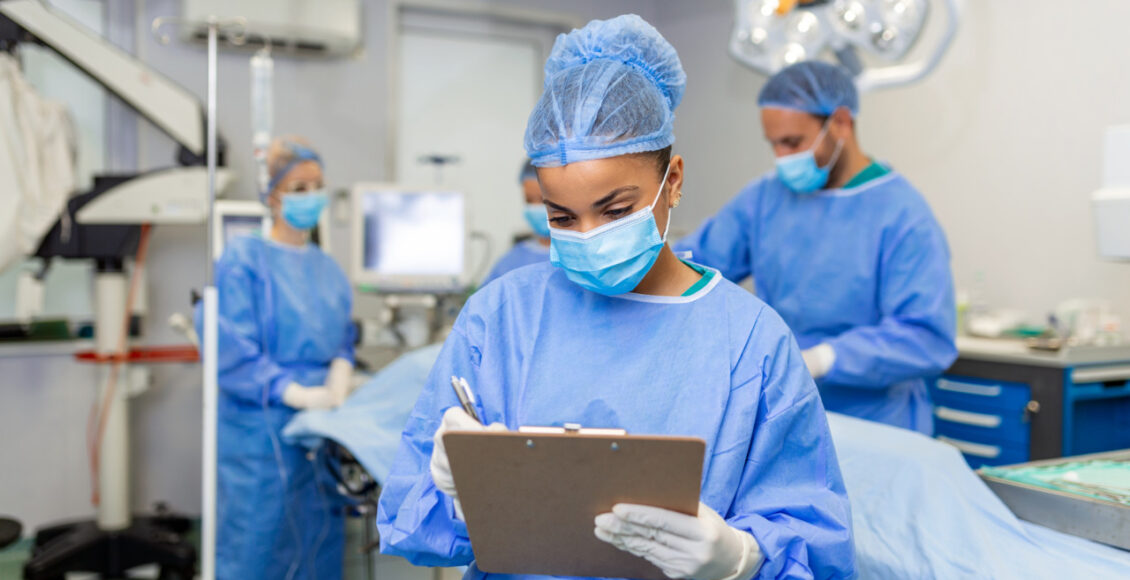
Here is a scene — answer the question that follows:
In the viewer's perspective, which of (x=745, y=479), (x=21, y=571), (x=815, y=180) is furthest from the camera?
(x=21, y=571)

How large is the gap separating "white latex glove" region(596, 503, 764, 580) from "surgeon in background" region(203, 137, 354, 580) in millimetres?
1649

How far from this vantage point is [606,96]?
1021mm

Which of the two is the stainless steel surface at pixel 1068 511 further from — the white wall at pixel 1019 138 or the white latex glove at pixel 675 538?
the white wall at pixel 1019 138

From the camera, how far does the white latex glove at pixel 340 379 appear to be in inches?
96.0

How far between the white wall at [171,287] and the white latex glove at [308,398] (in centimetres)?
158

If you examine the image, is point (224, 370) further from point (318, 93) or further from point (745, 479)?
point (318, 93)

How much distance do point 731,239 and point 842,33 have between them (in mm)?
925

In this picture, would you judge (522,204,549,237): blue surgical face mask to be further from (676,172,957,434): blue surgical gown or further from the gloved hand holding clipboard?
the gloved hand holding clipboard

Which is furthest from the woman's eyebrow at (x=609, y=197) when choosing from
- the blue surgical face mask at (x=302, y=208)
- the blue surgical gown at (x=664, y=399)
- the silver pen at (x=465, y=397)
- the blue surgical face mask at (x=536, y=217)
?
the blue surgical face mask at (x=536, y=217)

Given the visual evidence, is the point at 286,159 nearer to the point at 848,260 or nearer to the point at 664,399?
the point at 848,260

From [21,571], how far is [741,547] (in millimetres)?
3087

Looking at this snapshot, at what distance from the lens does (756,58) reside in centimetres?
283

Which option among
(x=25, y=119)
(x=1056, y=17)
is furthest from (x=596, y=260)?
(x=25, y=119)

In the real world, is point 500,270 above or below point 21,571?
above
